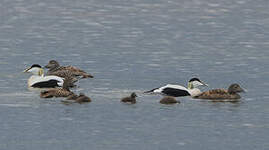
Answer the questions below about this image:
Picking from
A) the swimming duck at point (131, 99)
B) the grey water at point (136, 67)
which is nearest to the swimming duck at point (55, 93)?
the grey water at point (136, 67)

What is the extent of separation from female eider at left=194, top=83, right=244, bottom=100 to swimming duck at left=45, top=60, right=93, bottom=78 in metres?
4.91

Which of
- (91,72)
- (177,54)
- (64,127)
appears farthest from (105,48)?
(64,127)

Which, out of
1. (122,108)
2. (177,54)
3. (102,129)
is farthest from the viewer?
(177,54)

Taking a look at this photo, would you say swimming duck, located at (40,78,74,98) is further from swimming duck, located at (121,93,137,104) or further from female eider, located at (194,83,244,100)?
female eider, located at (194,83,244,100)

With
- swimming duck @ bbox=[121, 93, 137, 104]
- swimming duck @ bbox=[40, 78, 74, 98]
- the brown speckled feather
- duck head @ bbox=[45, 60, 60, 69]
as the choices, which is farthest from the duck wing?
duck head @ bbox=[45, 60, 60, 69]

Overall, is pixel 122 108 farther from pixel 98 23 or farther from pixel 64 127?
pixel 98 23

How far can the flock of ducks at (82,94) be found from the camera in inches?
1099

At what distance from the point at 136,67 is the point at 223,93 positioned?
5.84m

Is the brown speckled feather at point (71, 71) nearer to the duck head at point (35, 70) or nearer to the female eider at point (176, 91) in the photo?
the duck head at point (35, 70)

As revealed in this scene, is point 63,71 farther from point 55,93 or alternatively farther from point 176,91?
point 176,91

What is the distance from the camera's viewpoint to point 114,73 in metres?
32.9

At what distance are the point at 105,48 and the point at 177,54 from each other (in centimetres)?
306

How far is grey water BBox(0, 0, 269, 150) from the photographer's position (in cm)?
2372

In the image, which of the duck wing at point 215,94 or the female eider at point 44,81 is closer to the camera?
the duck wing at point 215,94
